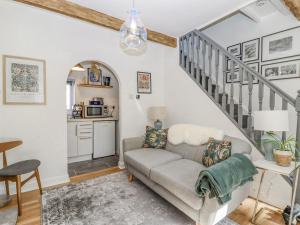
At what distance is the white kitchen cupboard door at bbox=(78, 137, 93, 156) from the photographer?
3689mm

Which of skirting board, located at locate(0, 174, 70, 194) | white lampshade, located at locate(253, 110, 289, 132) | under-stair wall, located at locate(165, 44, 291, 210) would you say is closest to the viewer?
white lampshade, located at locate(253, 110, 289, 132)

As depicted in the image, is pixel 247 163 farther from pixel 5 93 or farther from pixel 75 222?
pixel 5 93

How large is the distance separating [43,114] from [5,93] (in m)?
0.53

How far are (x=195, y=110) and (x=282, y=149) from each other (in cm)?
164

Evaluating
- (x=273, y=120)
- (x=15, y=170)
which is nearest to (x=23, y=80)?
(x=15, y=170)

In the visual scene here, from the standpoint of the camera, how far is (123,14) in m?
2.75

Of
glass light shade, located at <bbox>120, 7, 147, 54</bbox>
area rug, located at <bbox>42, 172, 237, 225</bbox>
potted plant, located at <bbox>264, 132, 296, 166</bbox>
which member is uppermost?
glass light shade, located at <bbox>120, 7, 147, 54</bbox>

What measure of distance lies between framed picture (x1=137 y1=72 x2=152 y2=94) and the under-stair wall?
1.49ft

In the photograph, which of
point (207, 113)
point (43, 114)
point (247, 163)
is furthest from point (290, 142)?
point (43, 114)

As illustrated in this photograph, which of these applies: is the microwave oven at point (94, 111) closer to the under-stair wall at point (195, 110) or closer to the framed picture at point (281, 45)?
the under-stair wall at point (195, 110)

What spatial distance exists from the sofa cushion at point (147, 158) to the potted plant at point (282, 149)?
3.96 feet

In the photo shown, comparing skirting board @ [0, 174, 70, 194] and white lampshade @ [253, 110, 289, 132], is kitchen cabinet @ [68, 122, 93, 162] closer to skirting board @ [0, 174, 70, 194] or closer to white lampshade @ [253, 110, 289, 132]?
skirting board @ [0, 174, 70, 194]

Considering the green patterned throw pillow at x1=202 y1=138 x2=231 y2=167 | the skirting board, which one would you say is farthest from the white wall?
the green patterned throw pillow at x1=202 y1=138 x2=231 y2=167

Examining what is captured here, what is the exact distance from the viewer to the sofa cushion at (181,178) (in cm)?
164
